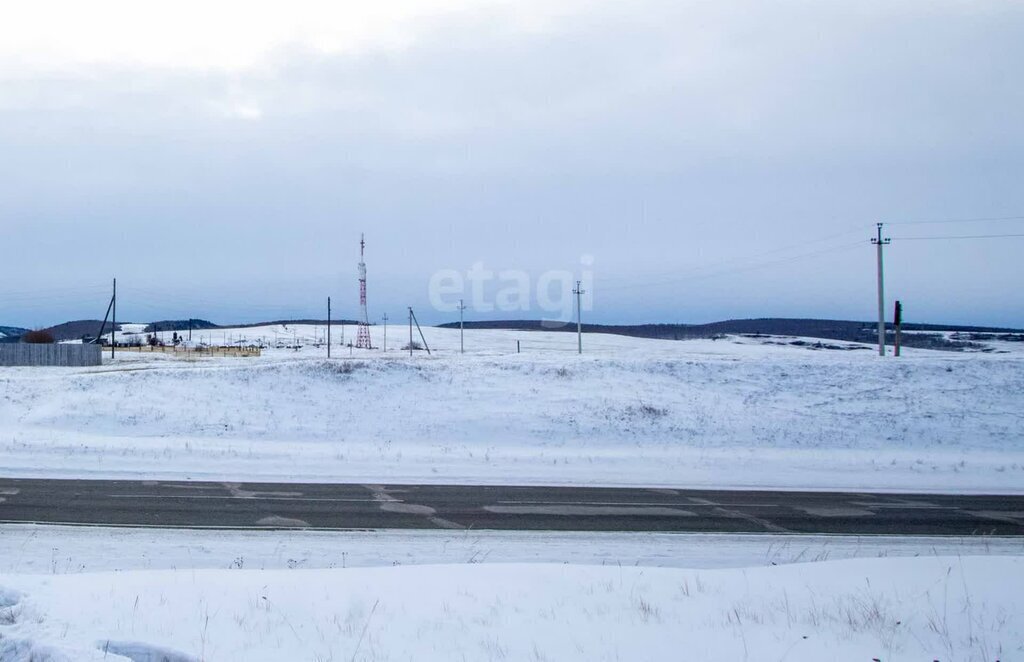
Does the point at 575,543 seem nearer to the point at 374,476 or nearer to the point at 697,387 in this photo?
the point at 374,476

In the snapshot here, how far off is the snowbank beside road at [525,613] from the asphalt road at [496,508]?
13.1 ft

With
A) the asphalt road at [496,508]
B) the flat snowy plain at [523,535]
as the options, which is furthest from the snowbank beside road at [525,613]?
the asphalt road at [496,508]

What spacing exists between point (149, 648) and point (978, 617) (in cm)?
666

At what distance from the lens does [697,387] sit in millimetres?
31703

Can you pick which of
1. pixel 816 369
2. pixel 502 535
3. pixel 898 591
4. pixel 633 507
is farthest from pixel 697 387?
pixel 898 591

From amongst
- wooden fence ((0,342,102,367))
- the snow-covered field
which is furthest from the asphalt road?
wooden fence ((0,342,102,367))

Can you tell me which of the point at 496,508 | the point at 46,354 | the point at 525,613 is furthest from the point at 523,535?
the point at 46,354

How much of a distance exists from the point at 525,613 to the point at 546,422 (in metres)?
19.9

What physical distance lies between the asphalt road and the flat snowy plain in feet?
2.69

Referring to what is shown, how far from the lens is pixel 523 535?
1197cm

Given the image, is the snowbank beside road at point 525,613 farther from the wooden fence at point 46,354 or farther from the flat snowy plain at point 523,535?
the wooden fence at point 46,354

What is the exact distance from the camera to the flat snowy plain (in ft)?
20.2

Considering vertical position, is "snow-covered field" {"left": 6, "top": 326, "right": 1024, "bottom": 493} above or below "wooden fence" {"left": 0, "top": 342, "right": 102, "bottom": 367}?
below

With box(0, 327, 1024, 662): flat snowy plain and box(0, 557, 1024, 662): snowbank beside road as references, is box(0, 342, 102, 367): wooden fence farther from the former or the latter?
box(0, 557, 1024, 662): snowbank beside road
